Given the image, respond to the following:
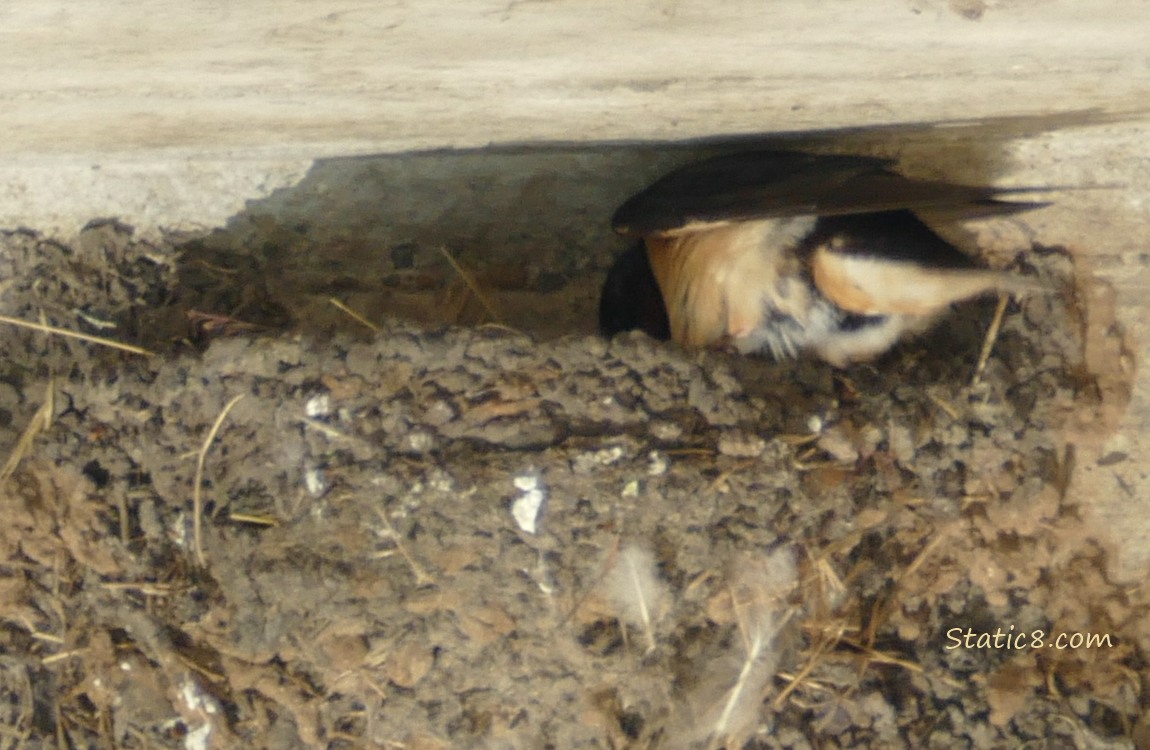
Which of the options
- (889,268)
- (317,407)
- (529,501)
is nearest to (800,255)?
(889,268)

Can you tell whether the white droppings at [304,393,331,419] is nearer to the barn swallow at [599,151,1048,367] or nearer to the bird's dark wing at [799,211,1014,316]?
the barn swallow at [599,151,1048,367]

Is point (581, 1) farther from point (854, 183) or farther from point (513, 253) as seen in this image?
point (513, 253)

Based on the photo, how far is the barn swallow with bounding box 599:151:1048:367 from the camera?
6.86ft

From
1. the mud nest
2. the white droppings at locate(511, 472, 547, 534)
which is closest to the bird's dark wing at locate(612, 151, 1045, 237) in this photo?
the mud nest

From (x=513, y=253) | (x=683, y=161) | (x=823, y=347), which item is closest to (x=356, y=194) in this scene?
(x=513, y=253)

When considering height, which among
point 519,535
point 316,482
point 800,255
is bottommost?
point 519,535

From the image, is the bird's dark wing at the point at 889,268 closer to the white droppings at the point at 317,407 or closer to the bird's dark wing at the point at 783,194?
the bird's dark wing at the point at 783,194

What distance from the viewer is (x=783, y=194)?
2.10m

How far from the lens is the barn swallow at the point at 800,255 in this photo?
2.09 meters

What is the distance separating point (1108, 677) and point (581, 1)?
5.93 feet

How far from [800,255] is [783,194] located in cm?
24

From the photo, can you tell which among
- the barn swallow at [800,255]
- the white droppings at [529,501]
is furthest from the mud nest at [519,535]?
the barn swallow at [800,255]

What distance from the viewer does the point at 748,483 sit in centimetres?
214

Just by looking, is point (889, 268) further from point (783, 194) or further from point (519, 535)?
point (519, 535)
